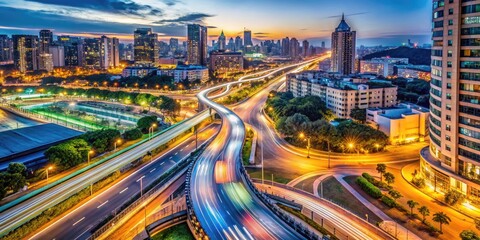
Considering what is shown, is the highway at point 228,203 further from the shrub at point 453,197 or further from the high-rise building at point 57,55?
the high-rise building at point 57,55

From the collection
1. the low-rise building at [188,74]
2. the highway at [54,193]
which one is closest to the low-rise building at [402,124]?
the highway at [54,193]

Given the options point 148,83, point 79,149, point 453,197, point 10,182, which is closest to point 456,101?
point 453,197

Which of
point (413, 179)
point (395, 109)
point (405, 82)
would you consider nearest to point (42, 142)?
point (413, 179)

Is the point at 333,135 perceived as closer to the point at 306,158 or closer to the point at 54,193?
the point at 306,158

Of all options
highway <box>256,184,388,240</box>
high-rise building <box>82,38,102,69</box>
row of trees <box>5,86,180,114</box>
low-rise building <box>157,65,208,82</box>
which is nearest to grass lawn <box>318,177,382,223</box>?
highway <box>256,184,388,240</box>

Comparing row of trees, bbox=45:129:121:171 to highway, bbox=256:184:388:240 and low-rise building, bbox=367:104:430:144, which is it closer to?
highway, bbox=256:184:388:240

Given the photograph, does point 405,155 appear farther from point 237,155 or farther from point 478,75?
point 237,155
